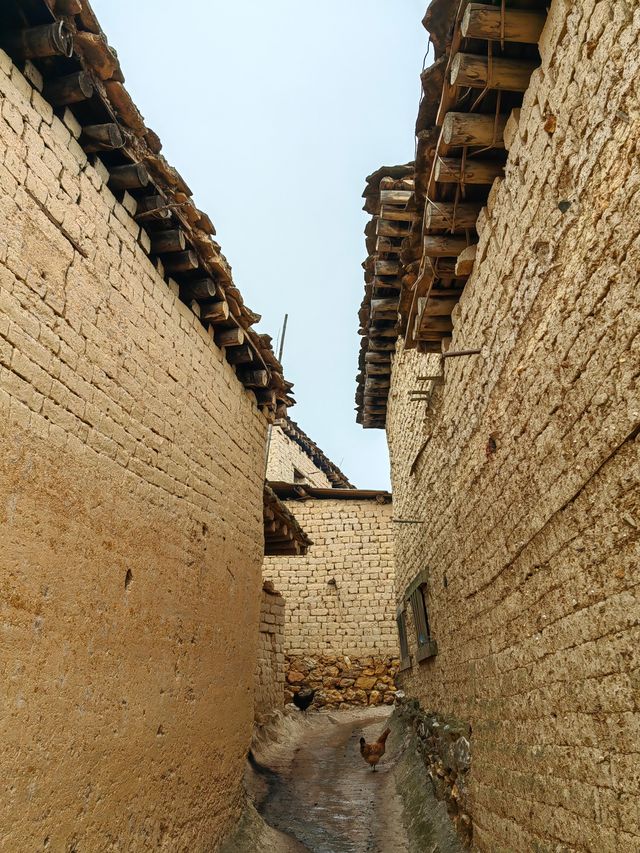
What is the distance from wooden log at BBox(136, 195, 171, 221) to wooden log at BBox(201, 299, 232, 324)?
117 cm

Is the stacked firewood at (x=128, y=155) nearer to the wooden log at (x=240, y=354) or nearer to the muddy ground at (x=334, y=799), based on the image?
the wooden log at (x=240, y=354)

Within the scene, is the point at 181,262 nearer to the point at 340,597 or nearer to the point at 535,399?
the point at 535,399

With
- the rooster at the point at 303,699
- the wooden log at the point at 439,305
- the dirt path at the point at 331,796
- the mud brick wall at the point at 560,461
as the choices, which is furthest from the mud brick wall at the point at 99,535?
the rooster at the point at 303,699

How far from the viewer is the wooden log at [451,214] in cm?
439

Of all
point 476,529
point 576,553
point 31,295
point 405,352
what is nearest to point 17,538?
point 31,295

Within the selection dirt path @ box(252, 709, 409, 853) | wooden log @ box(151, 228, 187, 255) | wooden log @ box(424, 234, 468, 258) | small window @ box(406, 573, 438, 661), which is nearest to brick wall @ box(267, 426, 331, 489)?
dirt path @ box(252, 709, 409, 853)

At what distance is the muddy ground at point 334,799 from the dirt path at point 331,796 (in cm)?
1

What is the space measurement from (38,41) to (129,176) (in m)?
1.08

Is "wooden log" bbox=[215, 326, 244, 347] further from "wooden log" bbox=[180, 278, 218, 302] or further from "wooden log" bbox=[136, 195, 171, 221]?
"wooden log" bbox=[136, 195, 171, 221]

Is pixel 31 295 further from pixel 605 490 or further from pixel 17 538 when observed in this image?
pixel 605 490

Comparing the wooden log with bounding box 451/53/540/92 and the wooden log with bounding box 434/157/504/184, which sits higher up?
the wooden log with bounding box 434/157/504/184

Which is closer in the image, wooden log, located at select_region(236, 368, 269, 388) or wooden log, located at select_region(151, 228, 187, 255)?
wooden log, located at select_region(151, 228, 187, 255)

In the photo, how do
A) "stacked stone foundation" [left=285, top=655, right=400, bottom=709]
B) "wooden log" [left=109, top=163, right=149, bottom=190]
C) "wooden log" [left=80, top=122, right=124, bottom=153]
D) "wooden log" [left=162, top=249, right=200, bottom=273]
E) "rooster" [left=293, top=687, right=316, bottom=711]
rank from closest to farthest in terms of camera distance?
"wooden log" [left=80, top=122, right=124, bottom=153]
"wooden log" [left=109, top=163, right=149, bottom=190]
"wooden log" [left=162, top=249, right=200, bottom=273]
"rooster" [left=293, top=687, right=316, bottom=711]
"stacked stone foundation" [left=285, top=655, right=400, bottom=709]

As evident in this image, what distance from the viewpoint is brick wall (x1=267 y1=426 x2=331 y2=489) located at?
19.0m
